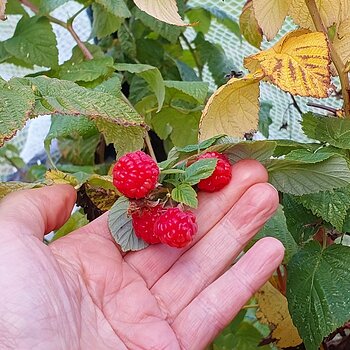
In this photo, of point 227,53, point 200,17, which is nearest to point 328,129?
point 200,17

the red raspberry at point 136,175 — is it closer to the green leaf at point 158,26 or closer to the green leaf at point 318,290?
the green leaf at point 318,290

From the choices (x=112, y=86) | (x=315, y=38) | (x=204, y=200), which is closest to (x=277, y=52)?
(x=315, y=38)

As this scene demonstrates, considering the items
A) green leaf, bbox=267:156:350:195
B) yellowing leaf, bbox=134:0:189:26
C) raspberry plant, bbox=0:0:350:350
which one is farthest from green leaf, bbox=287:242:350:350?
yellowing leaf, bbox=134:0:189:26

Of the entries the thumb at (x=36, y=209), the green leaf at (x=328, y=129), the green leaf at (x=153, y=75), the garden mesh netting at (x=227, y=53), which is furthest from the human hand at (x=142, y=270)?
the garden mesh netting at (x=227, y=53)

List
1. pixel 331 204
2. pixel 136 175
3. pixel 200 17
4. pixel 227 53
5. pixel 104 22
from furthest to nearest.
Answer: pixel 227 53
pixel 200 17
pixel 104 22
pixel 331 204
pixel 136 175

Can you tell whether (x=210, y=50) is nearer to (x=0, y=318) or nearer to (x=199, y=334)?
(x=199, y=334)

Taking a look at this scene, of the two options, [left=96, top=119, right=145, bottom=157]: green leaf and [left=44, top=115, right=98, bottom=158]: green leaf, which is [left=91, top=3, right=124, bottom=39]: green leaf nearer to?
[left=44, top=115, right=98, bottom=158]: green leaf

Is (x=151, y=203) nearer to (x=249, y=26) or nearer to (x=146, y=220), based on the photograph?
(x=146, y=220)
